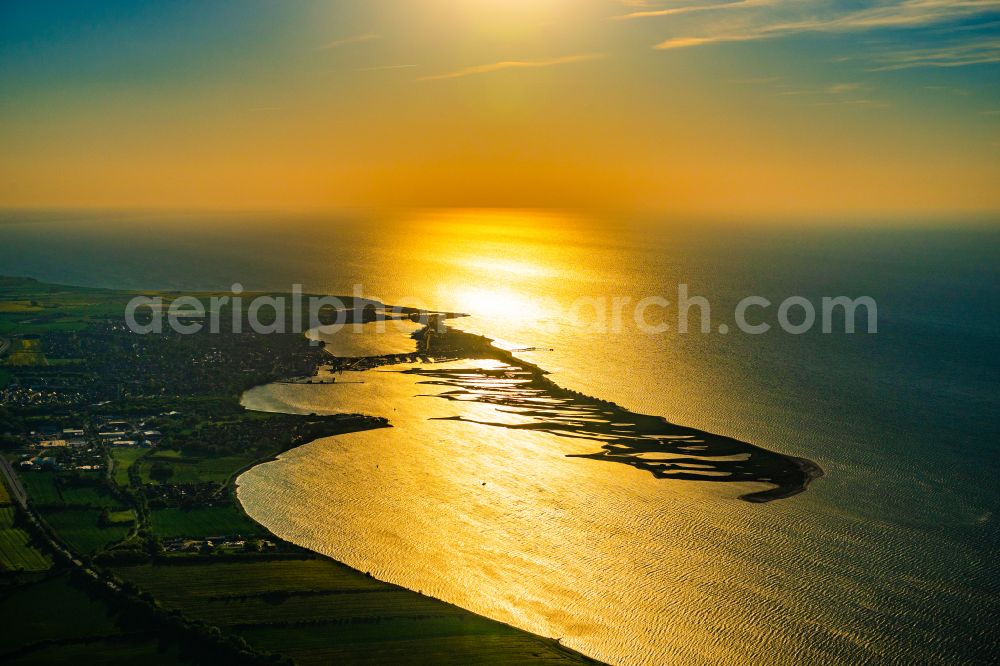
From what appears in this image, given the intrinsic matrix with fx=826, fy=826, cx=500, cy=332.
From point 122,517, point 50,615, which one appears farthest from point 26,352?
point 50,615

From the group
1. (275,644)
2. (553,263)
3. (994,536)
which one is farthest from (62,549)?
(553,263)

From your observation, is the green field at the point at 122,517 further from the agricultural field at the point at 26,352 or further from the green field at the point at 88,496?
the agricultural field at the point at 26,352

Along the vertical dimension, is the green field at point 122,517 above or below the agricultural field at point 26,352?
below

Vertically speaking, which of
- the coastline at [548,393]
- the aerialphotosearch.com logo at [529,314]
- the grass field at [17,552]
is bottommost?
the grass field at [17,552]

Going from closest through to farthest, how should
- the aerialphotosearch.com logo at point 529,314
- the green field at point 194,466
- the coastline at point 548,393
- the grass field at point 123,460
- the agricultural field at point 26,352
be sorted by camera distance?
the coastline at point 548,393 → the grass field at point 123,460 → the green field at point 194,466 → the agricultural field at point 26,352 → the aerialphotosearch.com logo at point 529,314

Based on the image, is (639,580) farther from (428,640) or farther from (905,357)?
(905,357)

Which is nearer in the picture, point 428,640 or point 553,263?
point 428,640

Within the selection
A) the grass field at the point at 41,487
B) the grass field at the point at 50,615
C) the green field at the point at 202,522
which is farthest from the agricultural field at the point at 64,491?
the grass field at the point at 50,615
